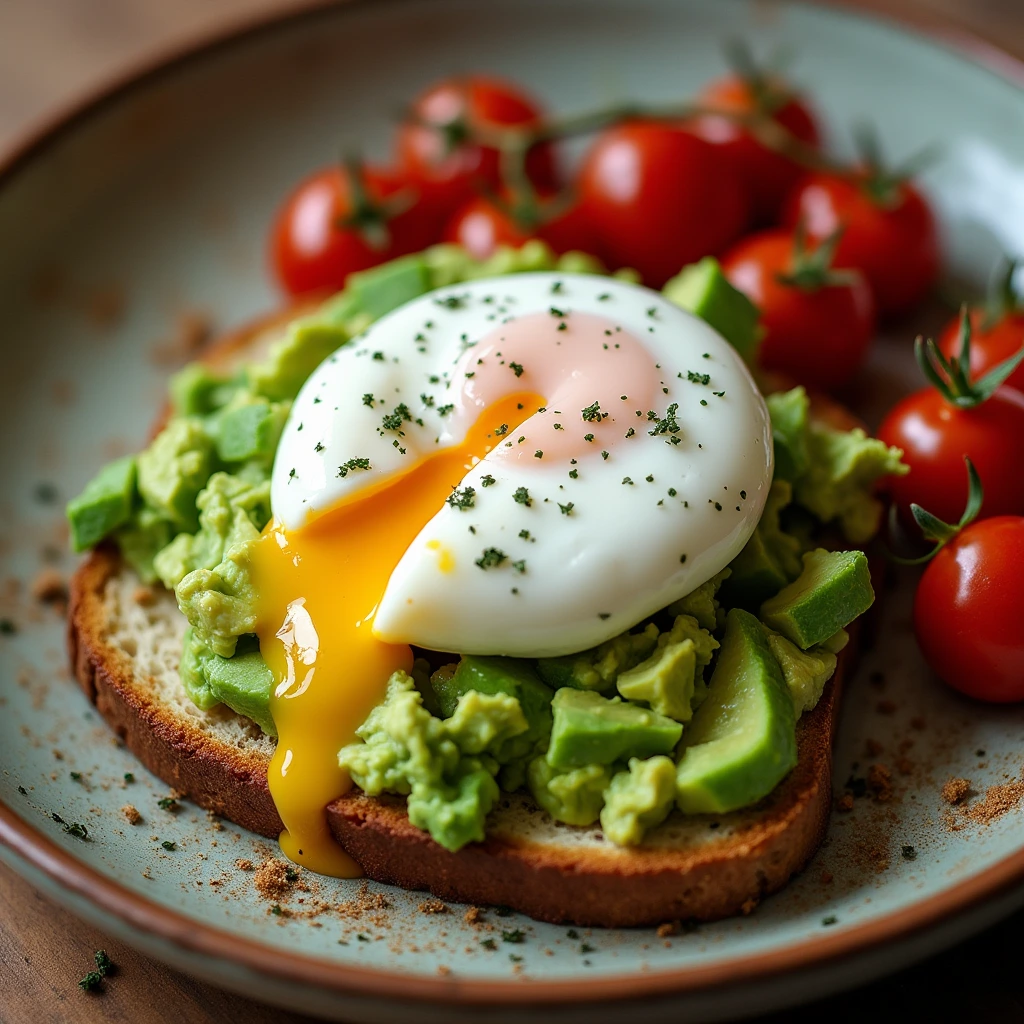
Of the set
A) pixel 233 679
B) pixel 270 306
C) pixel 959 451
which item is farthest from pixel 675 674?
pixel 270 306

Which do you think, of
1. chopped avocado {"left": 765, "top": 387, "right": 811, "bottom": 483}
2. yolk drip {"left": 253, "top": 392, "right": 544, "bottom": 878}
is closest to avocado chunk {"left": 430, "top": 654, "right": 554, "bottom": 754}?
yolk drip {"left": 253, "top": 392, "right": 544, "bottom": 878}

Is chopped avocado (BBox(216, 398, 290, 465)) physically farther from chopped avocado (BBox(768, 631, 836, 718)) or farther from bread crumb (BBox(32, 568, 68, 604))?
chopped avocado (BBox(768, 631, 836, 718))

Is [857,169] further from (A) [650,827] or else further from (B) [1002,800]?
(A) [650,827]

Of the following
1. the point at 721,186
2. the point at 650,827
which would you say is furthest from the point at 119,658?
the point at 721,186

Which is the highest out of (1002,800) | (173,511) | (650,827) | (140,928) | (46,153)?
(46,153)

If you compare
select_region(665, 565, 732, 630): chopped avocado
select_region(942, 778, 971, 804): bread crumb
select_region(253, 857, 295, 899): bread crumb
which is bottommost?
select_region(942, 778, 971, 804): bread crumb

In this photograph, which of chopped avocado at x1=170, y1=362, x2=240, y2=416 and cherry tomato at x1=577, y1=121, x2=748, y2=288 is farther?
cherry tomato at x1=577, y1=121, x2=748, y2=288
